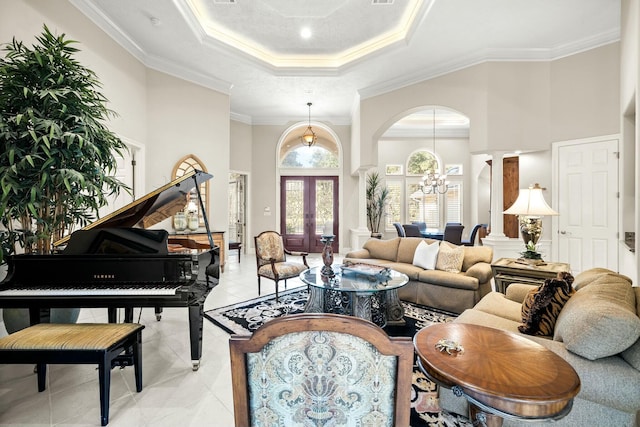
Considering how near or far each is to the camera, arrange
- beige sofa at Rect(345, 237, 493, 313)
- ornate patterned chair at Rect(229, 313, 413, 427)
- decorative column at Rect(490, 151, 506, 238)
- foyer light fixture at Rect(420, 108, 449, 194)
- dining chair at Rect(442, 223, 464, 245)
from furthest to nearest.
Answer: foyer light fixture at Rect(420, 108, 449, 194)
dining chair at Rect(442, 223, 464, 245)
decorative column at Rect(490, 151, 506, 238)
beige sofa at Rect(345, 237, 493, 313)
ornate patterned chair at Rect(229, 313, 413, 427)

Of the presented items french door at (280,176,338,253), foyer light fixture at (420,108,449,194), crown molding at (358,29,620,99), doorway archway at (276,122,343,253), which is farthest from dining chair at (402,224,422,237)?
crown molding at (358,29,620,99)

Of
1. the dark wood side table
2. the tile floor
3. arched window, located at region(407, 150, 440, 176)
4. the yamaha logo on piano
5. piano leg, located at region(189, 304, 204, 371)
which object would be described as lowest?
the tile floor

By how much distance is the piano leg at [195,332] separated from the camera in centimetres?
229

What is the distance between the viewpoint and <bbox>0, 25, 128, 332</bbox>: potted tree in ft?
6.78

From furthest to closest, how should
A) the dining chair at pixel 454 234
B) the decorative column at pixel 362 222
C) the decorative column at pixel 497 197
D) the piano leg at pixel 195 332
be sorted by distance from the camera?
the dining chair at pixel 454 234
the decorative column at pixel 362 222
the decorative column at pixel 497 197
the piano leg at pixel 195 332

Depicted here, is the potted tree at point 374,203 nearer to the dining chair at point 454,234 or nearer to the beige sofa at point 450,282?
the dining chair at point 454,234

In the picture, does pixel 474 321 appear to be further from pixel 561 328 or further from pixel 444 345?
pixel 444 345

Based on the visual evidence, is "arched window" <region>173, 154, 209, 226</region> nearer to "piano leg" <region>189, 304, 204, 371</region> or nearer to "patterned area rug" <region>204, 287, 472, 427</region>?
"patterned area rug" <region>204, 287, 472, 427</region>

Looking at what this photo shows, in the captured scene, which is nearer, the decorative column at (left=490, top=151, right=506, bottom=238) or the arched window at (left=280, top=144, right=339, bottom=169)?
the decorative column at (left=490, top=151, right=506, bottom=238)

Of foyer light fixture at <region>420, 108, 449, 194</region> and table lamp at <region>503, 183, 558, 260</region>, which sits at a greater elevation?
foyer light fixture at <region>420, 108, 449, 194</region>

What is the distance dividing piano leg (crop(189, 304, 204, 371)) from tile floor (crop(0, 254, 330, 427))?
10cm

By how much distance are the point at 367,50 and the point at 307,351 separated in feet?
16.9

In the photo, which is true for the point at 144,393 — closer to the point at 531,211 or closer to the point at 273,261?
the point at 273,261

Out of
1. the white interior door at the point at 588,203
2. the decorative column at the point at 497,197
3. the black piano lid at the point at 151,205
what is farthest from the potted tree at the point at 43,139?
the white interior door at the point at 588,203
